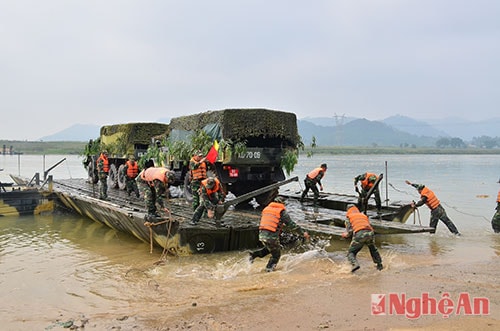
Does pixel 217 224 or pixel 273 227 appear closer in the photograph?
pixel 273 227

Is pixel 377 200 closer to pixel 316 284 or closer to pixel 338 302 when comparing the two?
pixel 316 284

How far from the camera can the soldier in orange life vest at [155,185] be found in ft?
27.2

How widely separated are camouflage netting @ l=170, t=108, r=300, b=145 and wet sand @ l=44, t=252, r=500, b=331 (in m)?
3.36

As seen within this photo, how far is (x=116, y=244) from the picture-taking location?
10.1m

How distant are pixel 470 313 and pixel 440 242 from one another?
5.23 meters

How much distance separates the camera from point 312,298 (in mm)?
5770

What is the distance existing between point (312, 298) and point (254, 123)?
16.9 ft

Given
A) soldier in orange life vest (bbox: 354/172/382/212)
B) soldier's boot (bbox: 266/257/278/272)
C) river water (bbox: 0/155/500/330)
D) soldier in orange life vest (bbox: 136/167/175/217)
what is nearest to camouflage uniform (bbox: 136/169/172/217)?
soldier in orange life vest (bbox: 136/167/175/217)

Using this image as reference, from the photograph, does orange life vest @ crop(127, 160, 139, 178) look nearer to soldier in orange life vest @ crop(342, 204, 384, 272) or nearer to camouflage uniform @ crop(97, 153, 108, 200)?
camouflage uniform @ crop(97, 153, 108, 200)

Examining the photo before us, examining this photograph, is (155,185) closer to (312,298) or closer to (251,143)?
(251,143)

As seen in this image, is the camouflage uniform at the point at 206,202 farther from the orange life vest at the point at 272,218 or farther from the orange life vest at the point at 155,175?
the orange life vest at the point at 272,218

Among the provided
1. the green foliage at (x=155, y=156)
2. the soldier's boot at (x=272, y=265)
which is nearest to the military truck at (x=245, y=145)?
the green foliage at (x=155, y=156)

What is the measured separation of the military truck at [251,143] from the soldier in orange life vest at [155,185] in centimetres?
194


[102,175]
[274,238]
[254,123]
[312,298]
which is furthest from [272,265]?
[102,175]
